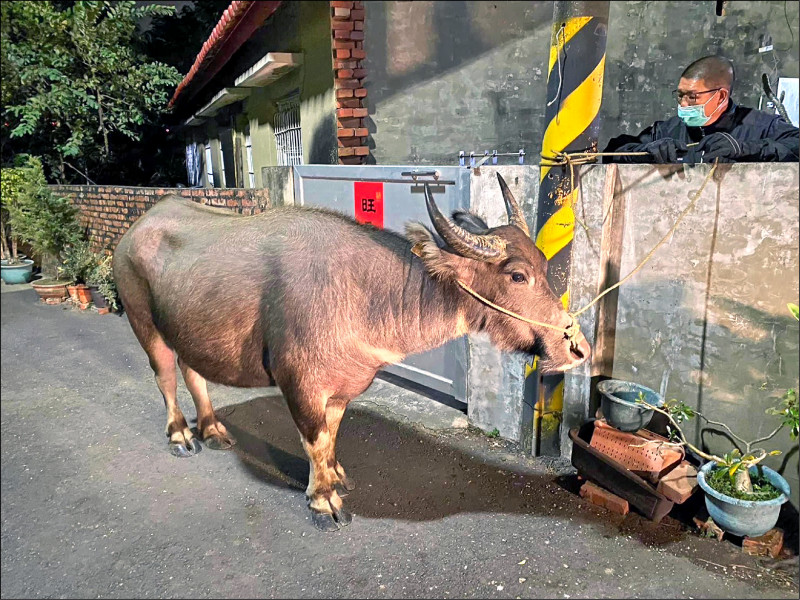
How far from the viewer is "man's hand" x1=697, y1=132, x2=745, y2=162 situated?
288 centimetres

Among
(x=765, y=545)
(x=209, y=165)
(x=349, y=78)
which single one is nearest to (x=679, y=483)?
(x=765, y=545)

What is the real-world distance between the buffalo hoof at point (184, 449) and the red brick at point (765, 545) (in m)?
3.45

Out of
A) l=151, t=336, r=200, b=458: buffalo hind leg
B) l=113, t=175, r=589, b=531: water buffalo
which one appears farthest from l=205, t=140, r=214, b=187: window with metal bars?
l=113, t=175, r=589, b=531: water buffalo

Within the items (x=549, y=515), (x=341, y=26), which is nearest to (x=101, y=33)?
(x=341, y=26)

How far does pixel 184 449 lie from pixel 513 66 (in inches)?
201

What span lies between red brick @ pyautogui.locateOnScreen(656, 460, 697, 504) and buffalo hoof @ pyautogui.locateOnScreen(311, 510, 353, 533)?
1.74 meters

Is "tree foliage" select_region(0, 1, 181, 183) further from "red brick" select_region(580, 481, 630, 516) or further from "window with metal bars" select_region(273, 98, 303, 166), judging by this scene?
"red brick" select_region(580, 481, 630, 516)

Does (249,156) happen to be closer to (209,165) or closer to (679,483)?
(209,165)

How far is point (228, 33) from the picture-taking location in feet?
19.5

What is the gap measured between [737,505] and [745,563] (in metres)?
0.32

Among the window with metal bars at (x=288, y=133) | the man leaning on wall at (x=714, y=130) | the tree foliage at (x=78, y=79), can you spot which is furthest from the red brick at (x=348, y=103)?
the man leaning on wall at (x=714, y=130)

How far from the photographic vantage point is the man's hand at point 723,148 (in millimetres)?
2883

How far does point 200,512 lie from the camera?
3.14m

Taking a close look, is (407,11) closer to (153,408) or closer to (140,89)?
(140,89)
